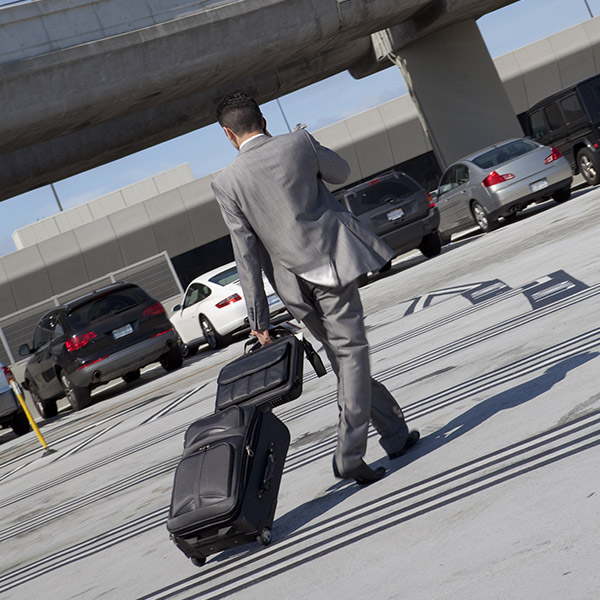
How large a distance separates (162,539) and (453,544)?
2.06 m

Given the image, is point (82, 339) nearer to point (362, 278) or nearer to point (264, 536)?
point (362, 278)

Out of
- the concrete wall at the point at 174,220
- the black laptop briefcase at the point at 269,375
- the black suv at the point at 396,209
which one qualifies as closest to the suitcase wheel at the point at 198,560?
Result: the black laptop briefcase at the point at 269,375

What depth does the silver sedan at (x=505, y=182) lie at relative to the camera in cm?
1709

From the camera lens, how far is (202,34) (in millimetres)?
20938

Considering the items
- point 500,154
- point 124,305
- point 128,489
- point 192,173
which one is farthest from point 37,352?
point 192,173

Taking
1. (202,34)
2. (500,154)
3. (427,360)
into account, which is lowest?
(427,360)

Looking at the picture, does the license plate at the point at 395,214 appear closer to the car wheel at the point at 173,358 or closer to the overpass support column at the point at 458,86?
the car wheel at the point at 173,358

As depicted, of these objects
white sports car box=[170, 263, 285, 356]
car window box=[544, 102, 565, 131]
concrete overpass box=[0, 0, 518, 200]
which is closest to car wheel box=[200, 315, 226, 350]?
white sports car box=[170, 263, 285, 356]

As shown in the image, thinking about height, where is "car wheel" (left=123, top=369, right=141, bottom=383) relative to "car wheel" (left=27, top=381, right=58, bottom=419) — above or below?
below

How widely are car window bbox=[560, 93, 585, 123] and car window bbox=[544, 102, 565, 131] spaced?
18 cm

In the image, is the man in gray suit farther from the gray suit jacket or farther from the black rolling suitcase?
the black rolling suitcase

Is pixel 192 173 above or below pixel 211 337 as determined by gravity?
above

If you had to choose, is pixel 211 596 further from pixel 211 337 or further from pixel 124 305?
pixel 211 337

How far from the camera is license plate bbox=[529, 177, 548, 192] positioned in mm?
17031
